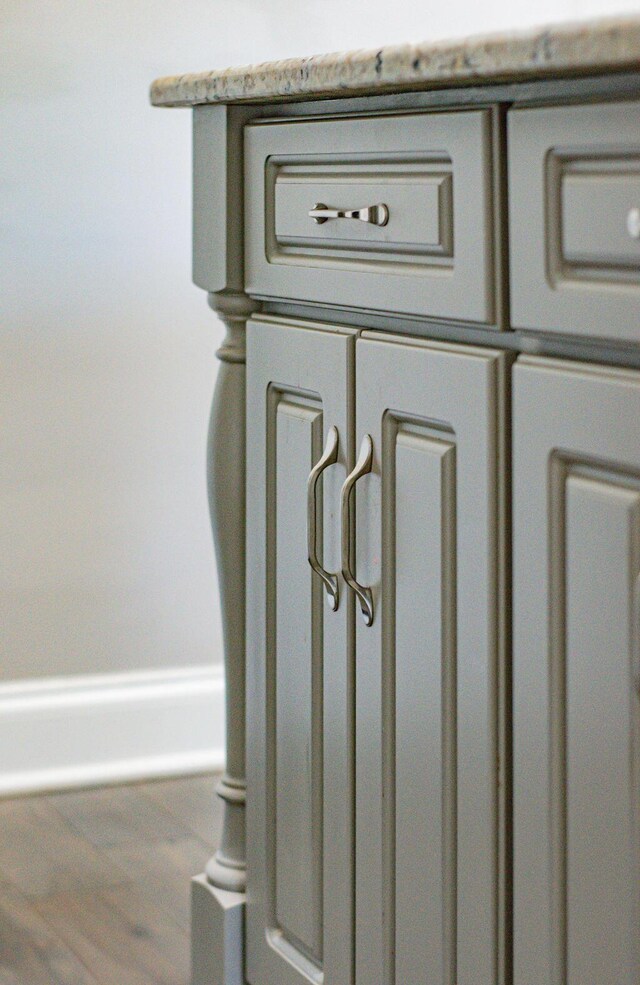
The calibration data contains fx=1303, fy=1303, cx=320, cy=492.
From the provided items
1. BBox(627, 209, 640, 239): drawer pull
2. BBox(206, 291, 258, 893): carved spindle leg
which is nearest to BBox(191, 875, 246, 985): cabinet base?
BBox(206, 291, 258, 893): carved spindle leg

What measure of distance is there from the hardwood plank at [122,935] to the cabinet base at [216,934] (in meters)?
0.09

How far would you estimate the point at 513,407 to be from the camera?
0.94 meters

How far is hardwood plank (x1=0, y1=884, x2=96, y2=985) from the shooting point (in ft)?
5.23

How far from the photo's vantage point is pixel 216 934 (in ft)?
4.83

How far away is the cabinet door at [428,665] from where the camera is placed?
0.99m

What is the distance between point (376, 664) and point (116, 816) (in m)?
1.13

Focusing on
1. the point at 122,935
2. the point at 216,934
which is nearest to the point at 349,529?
the point at 216,934

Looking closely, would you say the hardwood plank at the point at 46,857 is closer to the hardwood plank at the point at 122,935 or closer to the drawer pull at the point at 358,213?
the hardwood plank at the point at 122,935

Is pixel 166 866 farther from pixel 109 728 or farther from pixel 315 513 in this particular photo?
pixel 315 513

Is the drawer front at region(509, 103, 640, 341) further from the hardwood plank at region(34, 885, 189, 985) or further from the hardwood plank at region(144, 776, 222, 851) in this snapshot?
the hardwood plank at region(144, 776, 222, 851)

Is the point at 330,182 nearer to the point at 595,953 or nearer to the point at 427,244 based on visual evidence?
the point at 427,244

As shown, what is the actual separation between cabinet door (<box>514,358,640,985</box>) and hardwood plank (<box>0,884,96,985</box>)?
2.65ft

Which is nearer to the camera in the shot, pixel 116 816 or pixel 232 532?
pixel 232 532

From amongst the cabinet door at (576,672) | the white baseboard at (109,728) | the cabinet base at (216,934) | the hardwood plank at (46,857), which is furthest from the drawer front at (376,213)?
the white baseboard at (109,728)
